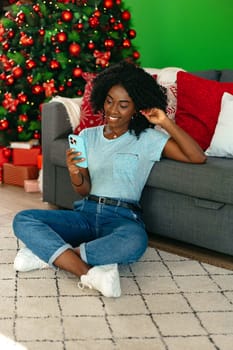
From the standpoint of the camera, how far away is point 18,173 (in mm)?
3980

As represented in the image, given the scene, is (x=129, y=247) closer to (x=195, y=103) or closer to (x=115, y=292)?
(x=115, y=292)

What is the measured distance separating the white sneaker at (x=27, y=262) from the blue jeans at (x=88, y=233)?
0.19 ft

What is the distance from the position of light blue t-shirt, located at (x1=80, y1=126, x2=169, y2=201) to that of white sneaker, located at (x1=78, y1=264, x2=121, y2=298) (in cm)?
41

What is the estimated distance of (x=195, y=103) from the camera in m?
3.04

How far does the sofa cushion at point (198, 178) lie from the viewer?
258 centimetres

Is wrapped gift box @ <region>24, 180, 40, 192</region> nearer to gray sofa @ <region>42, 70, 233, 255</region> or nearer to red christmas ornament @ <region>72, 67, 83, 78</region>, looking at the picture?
red christmas ornament @ <region>72, 67, 83, 78</region>

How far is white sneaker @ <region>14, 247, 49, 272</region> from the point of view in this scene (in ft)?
8.05

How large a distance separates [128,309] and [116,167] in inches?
26.4

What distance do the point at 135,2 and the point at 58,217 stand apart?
2.35 meters

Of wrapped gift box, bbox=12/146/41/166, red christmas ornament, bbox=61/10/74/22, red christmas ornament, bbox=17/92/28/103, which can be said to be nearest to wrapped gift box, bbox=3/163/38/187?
wrapped gift box, bbox=12/146/41/166

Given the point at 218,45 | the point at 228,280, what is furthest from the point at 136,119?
the point at 218,45

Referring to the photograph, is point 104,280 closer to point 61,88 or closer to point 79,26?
point 61,88

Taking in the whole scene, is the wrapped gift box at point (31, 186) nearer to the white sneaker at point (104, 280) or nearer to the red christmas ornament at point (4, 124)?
→ the red christmas ornament at point (4, 124)

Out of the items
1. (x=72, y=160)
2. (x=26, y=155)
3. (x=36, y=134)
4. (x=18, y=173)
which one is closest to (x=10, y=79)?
(x=36, y=134)
